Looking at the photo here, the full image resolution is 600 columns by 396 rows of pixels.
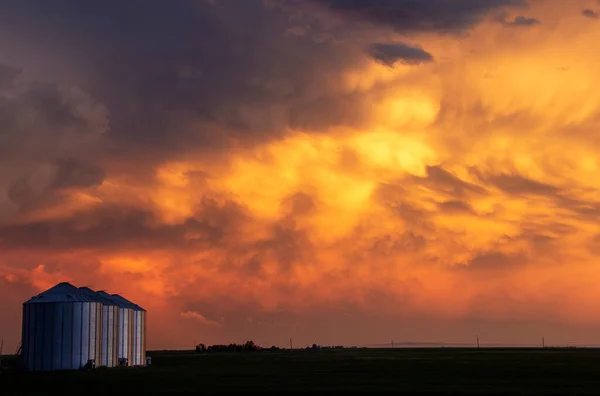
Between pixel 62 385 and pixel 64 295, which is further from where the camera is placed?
pixel 64 295

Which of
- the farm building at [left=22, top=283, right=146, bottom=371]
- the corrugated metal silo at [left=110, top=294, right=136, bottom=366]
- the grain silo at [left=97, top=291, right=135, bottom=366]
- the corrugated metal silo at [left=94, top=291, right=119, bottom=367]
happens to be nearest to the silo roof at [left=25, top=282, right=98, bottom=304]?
the farm building at [left=22, top=283, right=146, bottom=371]

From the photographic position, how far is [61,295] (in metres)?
102

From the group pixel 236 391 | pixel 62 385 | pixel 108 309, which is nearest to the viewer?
pixel 236 391

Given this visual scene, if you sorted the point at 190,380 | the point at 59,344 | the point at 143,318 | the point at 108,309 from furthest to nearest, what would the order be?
the point at 143,318 < the point at 108,309 < the point at 59,344 < the point at 190,380

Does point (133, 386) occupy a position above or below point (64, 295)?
below

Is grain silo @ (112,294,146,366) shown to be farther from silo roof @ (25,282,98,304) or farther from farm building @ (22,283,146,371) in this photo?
silo roof @ (25,282,98,304)

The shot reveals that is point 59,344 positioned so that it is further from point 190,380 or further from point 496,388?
point 496,388

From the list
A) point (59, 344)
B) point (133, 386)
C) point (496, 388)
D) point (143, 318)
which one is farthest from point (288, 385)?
point (143, 318)

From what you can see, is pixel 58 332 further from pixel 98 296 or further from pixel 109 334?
pixel 98 296

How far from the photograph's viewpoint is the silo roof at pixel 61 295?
102 meters

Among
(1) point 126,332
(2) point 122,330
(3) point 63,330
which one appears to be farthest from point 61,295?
(1) point 126,332

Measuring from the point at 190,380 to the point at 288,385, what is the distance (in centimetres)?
1455

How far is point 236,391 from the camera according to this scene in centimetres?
6138

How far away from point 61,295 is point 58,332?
5.15 metres
